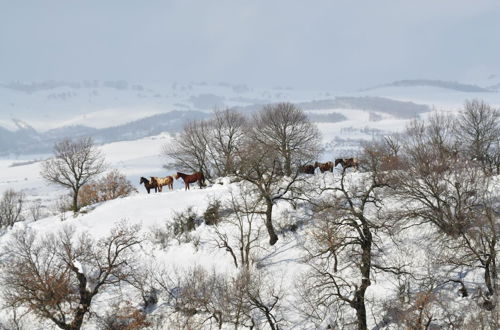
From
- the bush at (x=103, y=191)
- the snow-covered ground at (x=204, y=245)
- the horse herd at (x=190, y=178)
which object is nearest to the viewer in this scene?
the snow-covered ground at (x=204, y=245)

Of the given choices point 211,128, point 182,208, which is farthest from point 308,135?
point 182,208

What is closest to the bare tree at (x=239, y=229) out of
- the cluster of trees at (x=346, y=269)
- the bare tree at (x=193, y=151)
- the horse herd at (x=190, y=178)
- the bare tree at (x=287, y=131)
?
the cluster of trees at (x=346, y=269)

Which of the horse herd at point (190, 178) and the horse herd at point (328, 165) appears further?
the horse herd at point (328, 165)

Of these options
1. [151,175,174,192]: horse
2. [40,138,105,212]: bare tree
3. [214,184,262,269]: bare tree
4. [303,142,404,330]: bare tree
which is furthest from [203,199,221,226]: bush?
[40,138,105,212]: bare tree

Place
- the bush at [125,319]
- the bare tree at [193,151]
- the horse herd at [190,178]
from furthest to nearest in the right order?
the bare tree at [193,151] → the horse herd at [190,178] → the bush at [125,319]

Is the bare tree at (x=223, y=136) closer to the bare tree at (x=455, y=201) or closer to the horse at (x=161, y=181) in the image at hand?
the horse at (x=161, y=181)

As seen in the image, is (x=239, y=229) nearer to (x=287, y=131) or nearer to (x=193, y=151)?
(x=287, y=131)

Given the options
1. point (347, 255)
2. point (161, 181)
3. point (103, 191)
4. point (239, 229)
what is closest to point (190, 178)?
point (161, 181)

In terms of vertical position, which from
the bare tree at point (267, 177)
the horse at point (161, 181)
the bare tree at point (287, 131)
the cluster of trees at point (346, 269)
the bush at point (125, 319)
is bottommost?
the bush at point (125, 319)

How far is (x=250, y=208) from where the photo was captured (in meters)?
40.0

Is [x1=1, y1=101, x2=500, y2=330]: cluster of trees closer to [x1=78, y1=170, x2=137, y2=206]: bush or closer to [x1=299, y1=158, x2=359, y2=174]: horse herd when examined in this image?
[x1=299, y1=158, x2=359, y2=174]: horse herd

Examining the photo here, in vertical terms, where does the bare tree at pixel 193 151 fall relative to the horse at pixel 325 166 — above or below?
above

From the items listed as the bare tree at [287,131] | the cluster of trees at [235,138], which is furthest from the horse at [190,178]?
the bare tree at [287,131]

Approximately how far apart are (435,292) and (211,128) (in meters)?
51.1
